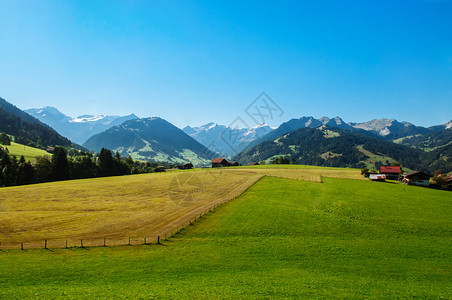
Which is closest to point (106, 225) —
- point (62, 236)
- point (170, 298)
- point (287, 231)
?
point (62, 236)

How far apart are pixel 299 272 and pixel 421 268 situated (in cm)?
1677

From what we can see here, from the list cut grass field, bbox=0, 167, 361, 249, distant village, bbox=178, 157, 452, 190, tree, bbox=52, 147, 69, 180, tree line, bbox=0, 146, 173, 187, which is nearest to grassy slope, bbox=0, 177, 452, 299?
cut grass field, bbox=0, 167, 361, 249

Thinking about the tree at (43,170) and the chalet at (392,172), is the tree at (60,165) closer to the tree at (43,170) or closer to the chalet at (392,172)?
the tree at (43,170)

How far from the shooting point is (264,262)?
1183 inches

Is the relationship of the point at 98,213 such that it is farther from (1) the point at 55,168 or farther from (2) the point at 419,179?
(2) the point at 419,179

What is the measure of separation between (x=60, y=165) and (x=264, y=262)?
12216 centimetres

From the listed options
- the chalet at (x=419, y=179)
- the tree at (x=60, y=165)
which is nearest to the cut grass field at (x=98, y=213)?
the tree at (x=60, y=165)

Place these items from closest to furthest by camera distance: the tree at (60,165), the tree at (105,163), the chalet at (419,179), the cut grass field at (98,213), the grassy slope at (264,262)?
the grassy slope at (264,262) → the cut grass field at (98,213) → the chalet at (419,179) → the tree at (60,165) → the tree at (105,163)

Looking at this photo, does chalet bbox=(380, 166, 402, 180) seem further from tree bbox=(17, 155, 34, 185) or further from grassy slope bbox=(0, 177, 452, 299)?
tree bbox=(17, 155, 34, 185)

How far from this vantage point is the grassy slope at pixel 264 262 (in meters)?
23.7

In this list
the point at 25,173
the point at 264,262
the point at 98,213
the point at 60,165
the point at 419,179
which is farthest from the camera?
the point at 60,165

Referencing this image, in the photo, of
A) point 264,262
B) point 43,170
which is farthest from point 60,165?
point 264,262

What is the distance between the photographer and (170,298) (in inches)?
861

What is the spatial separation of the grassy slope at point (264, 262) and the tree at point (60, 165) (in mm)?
99562
